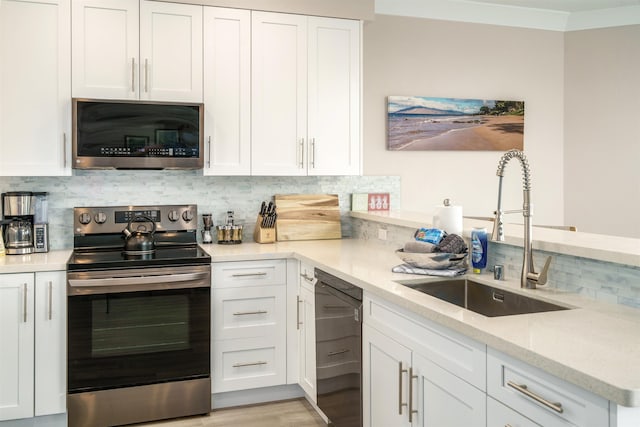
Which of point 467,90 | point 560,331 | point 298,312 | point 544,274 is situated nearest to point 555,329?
point 560,331

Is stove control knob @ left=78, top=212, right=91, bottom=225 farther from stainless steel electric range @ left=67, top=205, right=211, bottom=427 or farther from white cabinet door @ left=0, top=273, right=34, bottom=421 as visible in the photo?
white cabinet door @ left=0, top=273, right=34, bottom=421

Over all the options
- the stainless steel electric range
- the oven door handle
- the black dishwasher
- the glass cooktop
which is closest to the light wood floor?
the stainless steel electric range

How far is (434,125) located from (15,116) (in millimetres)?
2686

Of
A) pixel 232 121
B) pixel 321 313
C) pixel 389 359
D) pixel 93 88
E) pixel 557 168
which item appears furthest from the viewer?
pixel 557 168

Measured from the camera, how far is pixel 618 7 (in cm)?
447

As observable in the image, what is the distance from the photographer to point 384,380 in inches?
88.5

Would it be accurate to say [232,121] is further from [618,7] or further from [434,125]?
[618,7]

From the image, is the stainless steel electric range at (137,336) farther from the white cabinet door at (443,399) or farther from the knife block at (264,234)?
the white cabinet door at (443,399)

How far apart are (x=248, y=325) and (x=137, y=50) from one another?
1.59 meters

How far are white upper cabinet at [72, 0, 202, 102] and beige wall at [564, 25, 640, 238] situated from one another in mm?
2965

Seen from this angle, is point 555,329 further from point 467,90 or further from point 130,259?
point 467,90

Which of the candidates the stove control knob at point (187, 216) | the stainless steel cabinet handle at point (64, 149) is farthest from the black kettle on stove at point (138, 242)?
the stainless steel cabinet handle at point (64, 149)

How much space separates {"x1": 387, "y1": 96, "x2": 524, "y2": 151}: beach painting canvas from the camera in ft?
13.9

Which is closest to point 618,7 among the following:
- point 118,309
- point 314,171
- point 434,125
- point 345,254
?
point 434,125
